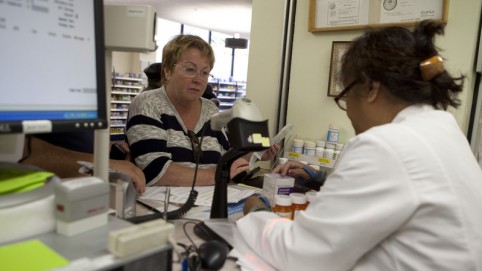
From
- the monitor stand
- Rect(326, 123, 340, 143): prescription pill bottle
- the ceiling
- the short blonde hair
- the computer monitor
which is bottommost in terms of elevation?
the monitor stand

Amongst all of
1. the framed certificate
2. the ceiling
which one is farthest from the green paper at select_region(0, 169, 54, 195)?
the ceiling

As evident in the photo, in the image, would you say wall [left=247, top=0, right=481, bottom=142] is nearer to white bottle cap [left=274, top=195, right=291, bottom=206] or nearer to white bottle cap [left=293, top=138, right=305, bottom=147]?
white bottle cap [left=293, top=138, right=305, bottom=147]

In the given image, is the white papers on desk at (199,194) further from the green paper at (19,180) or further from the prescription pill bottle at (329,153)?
the prescription pill bottle at (329,153)

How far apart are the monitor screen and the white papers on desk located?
1.75 ft

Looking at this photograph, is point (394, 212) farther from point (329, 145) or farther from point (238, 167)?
point (329, 145)

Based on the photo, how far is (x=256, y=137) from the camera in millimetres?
892

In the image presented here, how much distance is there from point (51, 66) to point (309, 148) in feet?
4.83

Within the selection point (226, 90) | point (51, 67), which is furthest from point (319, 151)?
point (226, 90)

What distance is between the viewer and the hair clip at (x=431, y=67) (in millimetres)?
828

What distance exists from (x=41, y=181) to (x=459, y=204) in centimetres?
80

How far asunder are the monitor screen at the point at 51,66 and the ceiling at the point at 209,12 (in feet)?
18.1

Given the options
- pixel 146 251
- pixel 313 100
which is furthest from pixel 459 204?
pixel 313 100

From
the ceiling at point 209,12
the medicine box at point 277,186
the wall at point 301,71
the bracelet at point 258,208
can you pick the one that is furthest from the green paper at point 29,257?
the ceiling at point 209,12

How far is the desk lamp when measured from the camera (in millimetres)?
883
